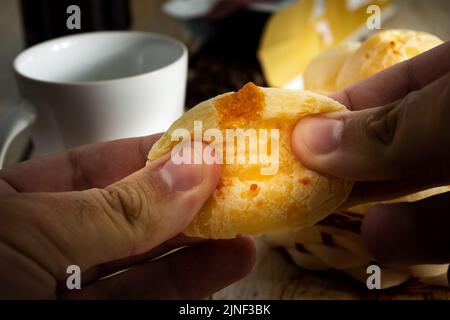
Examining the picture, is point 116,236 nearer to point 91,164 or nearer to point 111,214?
point 111,214

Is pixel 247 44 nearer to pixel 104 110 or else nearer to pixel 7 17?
pixel 104 110

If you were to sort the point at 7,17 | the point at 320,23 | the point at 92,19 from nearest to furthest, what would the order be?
1. the point at 92,19
2. the point at 320,23
3. the point at 7,17

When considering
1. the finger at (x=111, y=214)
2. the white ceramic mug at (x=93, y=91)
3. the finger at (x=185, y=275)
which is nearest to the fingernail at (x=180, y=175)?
the finger at (x=111, y=214)

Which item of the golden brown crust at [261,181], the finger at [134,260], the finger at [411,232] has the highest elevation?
the golden brown crust at [261,181]

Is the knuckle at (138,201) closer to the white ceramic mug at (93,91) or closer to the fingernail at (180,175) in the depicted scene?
the fingernail at (180,175)

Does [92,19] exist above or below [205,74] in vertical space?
above

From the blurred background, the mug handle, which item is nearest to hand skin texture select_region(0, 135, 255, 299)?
the mug handle

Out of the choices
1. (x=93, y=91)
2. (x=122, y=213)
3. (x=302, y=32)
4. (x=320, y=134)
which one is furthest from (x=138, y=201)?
(x=302, y=32)
